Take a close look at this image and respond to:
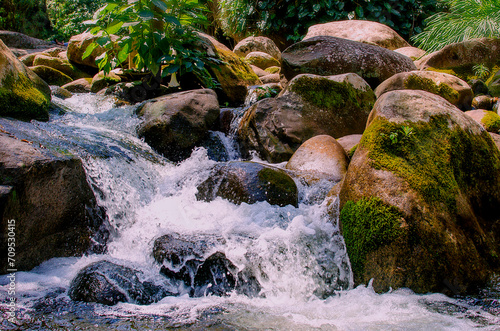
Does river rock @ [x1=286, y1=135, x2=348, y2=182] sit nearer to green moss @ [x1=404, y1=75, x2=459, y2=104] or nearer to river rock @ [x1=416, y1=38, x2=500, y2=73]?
green moss @ [x1=404, y1=75, x2=459, y2=104]

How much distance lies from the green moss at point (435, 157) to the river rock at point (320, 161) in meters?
1.40

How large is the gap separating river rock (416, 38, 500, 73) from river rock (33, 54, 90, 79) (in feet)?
30.3

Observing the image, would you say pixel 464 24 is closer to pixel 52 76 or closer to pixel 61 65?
pixel 52 76

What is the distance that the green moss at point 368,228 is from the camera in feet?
9.09

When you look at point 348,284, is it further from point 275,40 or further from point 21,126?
point 275,40

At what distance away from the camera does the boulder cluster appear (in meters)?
2.72

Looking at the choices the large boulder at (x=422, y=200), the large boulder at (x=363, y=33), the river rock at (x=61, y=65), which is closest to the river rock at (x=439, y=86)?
the large boulder at (x=422, y=200)

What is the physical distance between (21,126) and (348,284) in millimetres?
3712

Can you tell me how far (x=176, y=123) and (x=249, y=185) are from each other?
87.2 inches

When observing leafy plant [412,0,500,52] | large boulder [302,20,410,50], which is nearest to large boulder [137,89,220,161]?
large boulder [302,20,410,50]

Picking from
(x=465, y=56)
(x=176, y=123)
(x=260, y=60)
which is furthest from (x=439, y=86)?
(x=260, y=60)

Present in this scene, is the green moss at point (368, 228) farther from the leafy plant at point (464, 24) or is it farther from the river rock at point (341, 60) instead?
A: the leafy plant at point (464, 24)

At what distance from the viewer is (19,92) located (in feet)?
14.1

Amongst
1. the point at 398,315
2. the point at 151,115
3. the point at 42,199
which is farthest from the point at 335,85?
the point at 42,199
